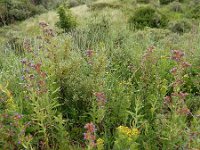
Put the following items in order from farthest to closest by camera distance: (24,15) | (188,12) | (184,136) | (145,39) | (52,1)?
(52,1)
(24,15)
(188,12)
(145,39)
(184,136)

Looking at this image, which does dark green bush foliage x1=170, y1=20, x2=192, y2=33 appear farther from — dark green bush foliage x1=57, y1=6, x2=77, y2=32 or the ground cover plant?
the ground cover plant

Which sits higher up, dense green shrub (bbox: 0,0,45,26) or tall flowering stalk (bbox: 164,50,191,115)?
tall flowering stalk (bbox: 164,50,191,115)

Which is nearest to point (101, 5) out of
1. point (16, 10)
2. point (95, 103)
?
point (16, 10)

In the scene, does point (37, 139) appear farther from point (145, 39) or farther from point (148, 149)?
point (145, 39)

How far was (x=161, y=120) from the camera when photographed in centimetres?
293

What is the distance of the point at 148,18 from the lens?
57.5 ft

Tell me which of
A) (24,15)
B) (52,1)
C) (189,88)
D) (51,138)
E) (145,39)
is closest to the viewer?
(51,138)

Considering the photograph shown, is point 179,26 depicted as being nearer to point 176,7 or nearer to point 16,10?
point 176,7

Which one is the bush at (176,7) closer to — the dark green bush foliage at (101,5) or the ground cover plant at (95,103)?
the dark green bush foliage at (101,5)

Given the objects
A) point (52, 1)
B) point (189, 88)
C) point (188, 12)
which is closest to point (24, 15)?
point (52, 1)

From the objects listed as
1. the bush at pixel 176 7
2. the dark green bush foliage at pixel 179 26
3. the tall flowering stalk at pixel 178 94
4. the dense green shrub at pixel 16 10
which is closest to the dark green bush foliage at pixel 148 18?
the dark green bush foliage at pixel 179 26

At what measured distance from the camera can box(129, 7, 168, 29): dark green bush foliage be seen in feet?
57.2

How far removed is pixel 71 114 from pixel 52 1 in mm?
33147

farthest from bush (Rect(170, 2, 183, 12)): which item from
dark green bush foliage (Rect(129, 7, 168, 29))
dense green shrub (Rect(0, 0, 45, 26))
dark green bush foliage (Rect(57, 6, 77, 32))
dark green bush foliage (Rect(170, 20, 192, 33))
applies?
dense green shrub (Rect(0, 0, 45, 26))
